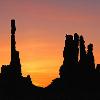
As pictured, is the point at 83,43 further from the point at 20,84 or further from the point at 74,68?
the point at 20,84

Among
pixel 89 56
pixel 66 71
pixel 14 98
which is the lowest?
pixel 14 98

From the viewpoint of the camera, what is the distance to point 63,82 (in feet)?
271

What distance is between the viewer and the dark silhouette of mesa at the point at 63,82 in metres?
77.9

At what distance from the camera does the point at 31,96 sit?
7856 centimetres

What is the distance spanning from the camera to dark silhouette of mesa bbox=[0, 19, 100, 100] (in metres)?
77.9

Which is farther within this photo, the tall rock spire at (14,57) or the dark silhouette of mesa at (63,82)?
the tall rock spire at (14,57)

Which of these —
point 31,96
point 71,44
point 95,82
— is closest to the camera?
point 31,96

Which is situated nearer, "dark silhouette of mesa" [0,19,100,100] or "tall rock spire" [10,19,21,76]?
"dark silhouette of mesa" [0,19,100,100]

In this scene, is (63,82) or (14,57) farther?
(14,57)

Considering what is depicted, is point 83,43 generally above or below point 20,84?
above

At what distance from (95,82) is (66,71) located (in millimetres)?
6981

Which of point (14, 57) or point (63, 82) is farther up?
point (14, 57)

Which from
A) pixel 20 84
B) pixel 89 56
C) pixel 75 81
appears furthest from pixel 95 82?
pixel 20 84

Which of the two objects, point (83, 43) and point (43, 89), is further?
point (83, 43)
